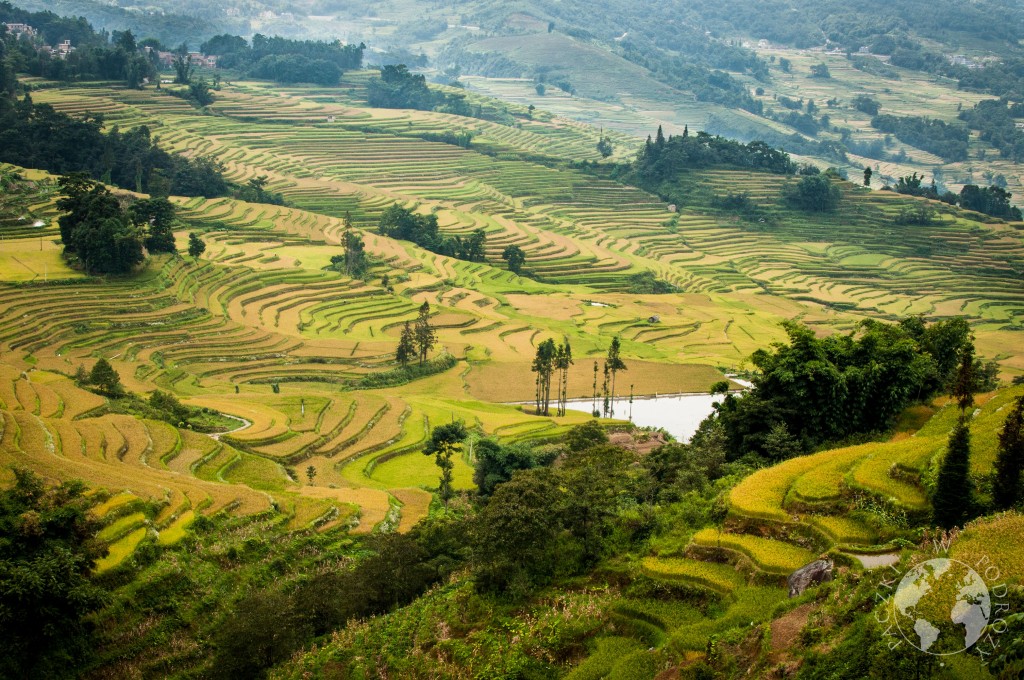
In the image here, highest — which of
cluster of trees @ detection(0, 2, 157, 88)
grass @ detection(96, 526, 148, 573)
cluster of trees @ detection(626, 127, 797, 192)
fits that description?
cluster of trees @ detection(0, 2, 157, 88)

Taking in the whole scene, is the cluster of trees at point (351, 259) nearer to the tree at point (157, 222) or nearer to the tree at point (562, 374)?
the tree at point (157, 222)

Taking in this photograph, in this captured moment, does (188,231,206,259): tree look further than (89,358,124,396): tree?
Yes

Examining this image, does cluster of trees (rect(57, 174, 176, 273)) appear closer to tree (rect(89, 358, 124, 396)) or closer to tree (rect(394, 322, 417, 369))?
tree (rect(394, 322, 417, 369))

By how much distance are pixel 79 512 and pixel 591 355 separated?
32.1 meters

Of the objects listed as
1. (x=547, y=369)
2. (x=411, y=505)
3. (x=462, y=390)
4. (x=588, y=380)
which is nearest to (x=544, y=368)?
(x=547, y=369)

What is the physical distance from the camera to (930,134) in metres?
132

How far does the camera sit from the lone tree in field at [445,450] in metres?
24.7

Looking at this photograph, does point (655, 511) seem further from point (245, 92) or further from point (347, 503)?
point (245, 92)

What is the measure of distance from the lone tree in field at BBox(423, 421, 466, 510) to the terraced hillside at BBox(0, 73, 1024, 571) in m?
0.95

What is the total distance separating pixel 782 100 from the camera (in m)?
159

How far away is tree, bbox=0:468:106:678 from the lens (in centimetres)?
1381

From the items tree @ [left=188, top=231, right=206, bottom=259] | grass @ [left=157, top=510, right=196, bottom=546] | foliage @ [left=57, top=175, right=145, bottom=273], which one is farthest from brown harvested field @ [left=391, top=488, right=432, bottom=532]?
tree @ [left=188, top=231, right=206, bottom=259]

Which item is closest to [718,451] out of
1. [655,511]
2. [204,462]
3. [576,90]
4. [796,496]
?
[655,511]

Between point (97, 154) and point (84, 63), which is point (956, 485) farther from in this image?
point (84, 63)
